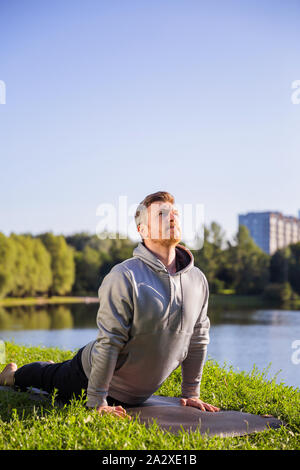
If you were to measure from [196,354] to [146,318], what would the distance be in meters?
0.52

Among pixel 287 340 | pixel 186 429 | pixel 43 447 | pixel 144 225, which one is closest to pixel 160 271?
pixel 144 225

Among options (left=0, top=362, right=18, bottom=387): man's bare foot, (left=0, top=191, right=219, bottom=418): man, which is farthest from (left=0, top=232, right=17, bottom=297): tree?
(left=0, top=191, right=219, bottom=418): man

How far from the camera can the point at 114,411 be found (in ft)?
8.80

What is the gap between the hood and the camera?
8.73 feet

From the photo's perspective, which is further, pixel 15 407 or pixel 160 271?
pixel 15 407

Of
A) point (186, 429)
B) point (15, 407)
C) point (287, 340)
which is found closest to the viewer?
point (186, 429)

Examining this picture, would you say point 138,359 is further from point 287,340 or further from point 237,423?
point 287,340

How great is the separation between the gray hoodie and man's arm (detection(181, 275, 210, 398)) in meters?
0.07

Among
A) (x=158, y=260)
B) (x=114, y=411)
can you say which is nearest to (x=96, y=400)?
(x=114, y=411)

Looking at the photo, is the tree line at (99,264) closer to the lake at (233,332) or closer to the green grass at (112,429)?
the lake at (233,332)

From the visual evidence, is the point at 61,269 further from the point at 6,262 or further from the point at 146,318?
the point at 146,318

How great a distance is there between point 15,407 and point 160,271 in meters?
1.18

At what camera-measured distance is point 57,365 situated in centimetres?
320

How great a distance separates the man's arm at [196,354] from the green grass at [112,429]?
0.46 meters
